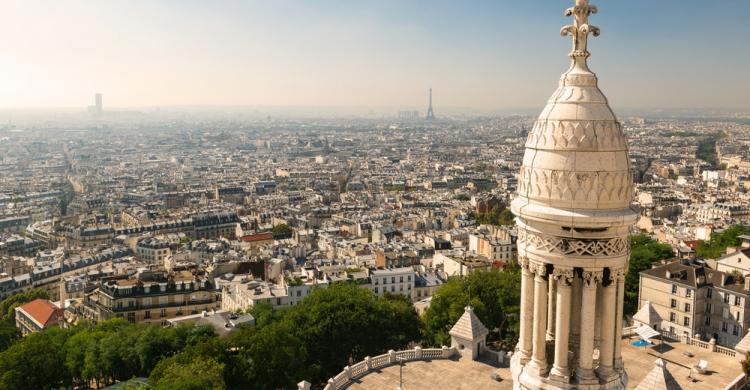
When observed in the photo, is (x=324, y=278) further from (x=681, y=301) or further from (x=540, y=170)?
(x=540, y=170)

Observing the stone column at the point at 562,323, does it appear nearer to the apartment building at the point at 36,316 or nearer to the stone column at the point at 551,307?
the stone column at the point at 551,307

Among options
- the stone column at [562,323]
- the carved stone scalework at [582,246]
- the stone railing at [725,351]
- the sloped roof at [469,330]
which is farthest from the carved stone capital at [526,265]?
the stone railing at [725,351]

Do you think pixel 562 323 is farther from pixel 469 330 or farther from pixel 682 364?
pixel 682 364

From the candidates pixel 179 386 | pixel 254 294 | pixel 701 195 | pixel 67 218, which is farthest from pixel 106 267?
pixel 701 195

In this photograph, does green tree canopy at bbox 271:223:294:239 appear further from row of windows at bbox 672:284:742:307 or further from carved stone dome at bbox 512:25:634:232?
carved stone dome at bbox 512:25:634:232

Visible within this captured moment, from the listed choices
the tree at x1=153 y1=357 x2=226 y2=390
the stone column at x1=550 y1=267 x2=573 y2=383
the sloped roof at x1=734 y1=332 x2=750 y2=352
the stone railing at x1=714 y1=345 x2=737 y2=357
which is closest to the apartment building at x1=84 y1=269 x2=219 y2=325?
the tree at x1=153 y1=357 x2=226 y2=390

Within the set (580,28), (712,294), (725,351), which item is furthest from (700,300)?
(580,28)

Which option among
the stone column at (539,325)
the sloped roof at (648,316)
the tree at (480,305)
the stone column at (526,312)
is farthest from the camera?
the tree at (480,305)
